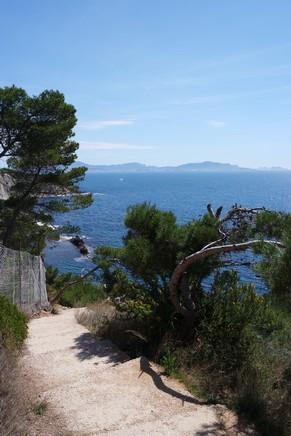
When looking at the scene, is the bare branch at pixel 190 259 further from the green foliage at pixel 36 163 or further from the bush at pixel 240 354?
the green foliage at pixel 36 163

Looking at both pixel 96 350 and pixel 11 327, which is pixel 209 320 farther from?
pixel 11 327

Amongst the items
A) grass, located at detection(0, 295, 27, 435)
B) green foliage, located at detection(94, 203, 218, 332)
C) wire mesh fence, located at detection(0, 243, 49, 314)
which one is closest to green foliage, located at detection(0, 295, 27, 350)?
grass, located at detection(0, 295, 27, 435)

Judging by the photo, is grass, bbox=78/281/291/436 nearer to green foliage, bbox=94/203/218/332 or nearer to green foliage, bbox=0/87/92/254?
green foliage, bbox=94/203/218/332

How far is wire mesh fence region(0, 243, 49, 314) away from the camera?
985 cm

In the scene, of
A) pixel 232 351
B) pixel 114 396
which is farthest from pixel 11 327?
pixel 232 351

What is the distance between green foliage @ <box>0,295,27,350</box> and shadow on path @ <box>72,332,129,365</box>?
2.97 ft

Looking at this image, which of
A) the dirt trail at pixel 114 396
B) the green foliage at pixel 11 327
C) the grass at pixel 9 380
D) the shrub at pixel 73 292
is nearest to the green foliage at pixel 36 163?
the shrub at pixel 73 292

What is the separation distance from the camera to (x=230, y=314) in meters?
7.28

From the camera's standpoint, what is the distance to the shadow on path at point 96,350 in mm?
7099

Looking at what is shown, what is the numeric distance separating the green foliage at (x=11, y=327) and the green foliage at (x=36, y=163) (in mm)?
8733

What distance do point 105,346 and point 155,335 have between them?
0.85 meters

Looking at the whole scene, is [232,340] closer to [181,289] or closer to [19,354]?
[181,289]

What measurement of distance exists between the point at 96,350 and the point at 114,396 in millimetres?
1785

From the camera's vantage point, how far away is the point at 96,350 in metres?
7.43
